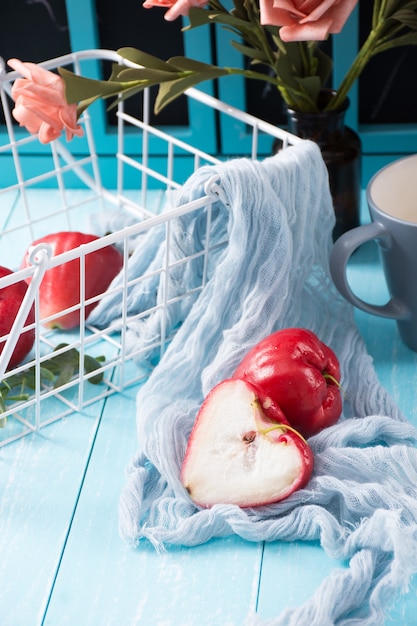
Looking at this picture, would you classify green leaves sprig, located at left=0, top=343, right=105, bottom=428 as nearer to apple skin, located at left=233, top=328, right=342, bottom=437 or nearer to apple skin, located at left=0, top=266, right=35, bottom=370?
apple skin, located at left=0, top=266, right=35, bottom=370

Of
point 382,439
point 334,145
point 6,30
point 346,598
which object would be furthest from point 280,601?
point 6,30

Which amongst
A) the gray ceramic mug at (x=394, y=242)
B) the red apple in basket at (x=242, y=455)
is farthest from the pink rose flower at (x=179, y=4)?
the red apple in basket at (x=242, y=455)

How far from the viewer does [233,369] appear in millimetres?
956

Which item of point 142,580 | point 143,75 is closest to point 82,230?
point 143,75

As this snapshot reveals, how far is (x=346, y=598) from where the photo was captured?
2.48 feet

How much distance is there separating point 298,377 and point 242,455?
0.09 metres

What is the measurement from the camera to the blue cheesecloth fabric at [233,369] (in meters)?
0.79

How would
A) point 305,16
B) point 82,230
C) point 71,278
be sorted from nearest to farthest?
1. point 305,16
2. point 71,278
3. point 82,230

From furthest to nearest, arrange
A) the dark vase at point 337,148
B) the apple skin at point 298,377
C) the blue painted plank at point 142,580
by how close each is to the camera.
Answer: the dark vase at point 337,148, the apple skin at point 298,377, the blue painted plank at point 142,580

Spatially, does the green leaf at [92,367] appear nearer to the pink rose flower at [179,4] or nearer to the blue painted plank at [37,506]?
the blue painted plank at [37,506]

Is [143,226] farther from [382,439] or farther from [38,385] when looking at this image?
[382,439]

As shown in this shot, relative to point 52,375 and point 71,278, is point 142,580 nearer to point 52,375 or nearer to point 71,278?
point 52,375

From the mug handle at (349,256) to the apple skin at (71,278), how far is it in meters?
0.24

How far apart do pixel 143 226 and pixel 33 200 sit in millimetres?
462
